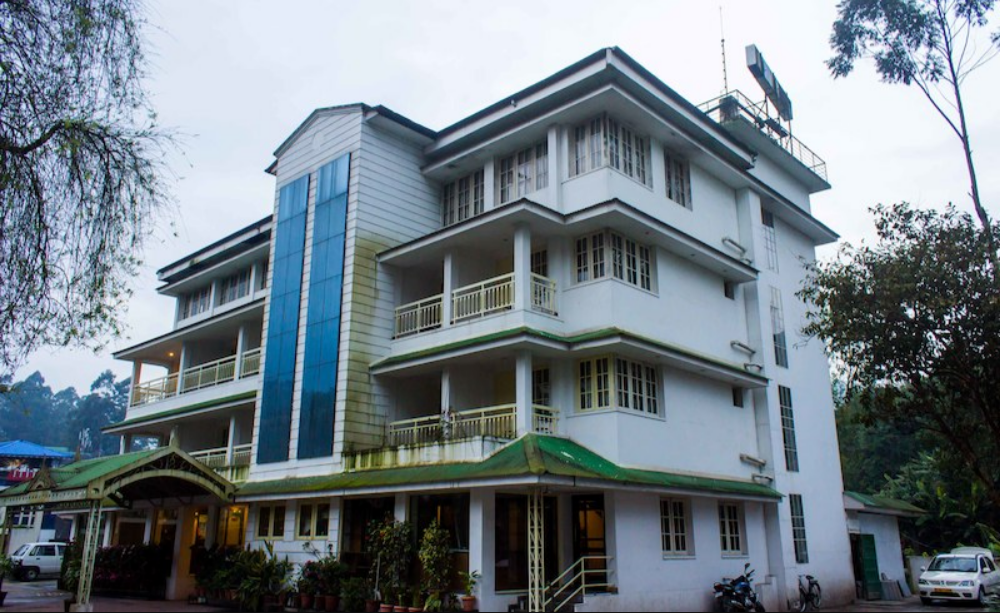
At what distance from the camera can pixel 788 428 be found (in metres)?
22.7

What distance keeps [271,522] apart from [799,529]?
14740mm

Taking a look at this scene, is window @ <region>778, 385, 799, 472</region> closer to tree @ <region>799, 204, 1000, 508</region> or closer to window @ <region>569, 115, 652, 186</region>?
tree @ <region>799, 204, 1000, 508</region>

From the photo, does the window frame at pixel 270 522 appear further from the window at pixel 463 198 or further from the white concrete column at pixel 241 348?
the window at pixel 463 198

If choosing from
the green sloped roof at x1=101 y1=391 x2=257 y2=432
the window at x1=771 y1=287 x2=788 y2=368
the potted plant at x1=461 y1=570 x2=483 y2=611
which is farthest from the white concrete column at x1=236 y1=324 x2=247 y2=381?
the window at x1=771 y1=287 x2=788 y2=368

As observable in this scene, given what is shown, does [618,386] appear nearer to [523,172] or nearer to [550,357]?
[550,357]

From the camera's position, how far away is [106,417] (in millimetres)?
103688

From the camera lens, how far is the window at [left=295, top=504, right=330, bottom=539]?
759 inches

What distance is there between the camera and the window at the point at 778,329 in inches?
918

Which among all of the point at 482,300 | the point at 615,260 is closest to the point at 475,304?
the point at 482,300

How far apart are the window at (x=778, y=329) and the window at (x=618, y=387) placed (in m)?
6.48

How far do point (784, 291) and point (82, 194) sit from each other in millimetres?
20378

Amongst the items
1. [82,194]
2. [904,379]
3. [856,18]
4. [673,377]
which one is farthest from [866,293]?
[82,194]

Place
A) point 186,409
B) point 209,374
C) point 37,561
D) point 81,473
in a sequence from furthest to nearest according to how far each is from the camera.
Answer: point 37,561 → point 209,374 → point 186,409 → point 81,473

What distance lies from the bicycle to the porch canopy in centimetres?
1555
